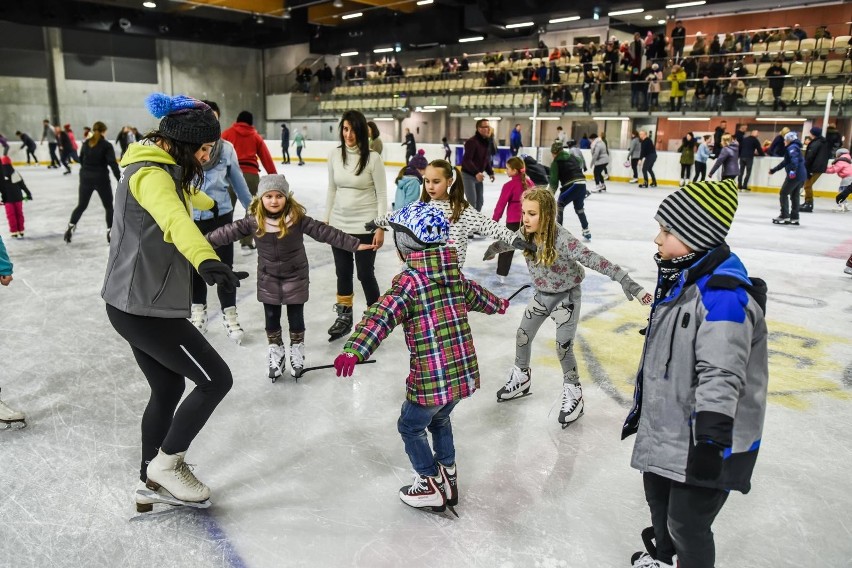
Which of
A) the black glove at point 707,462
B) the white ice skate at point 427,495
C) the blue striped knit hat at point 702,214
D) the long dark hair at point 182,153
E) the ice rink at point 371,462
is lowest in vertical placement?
the ice rink at point 371,462

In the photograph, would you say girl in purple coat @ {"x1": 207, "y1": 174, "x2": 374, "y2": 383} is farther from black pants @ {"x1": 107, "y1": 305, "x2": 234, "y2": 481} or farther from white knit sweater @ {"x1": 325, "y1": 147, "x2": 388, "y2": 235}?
black pants @ {"x1": 107, "y1": 305, "x2": 234, "y2": 481}

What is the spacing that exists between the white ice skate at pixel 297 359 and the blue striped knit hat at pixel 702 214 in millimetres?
2240

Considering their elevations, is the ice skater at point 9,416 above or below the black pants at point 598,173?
below

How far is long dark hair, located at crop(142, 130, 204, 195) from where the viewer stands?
183 centimetres

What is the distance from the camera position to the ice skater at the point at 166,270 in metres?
1.69

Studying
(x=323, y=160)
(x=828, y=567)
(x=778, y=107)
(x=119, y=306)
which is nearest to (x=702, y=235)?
(x=828, y=567)

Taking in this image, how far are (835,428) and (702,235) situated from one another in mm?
1964

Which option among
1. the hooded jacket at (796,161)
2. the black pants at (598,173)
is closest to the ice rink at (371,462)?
the hooded jacket at (796,161)

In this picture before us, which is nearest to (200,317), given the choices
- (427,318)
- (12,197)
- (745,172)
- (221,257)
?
(221,257)

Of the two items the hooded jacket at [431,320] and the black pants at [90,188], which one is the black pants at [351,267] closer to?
the hooded jacket at [431,320]

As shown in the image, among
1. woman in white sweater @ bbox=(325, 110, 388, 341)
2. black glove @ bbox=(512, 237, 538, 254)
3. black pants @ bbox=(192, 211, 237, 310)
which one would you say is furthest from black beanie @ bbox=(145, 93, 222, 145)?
black pants @ bbox=(192, 211, 237, 310)

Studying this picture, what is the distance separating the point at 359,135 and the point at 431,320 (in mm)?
2061

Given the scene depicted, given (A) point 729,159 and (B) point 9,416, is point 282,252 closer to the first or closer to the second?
(B) point 9,416

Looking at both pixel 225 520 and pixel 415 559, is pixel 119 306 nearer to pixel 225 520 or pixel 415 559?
pixel 225 520
